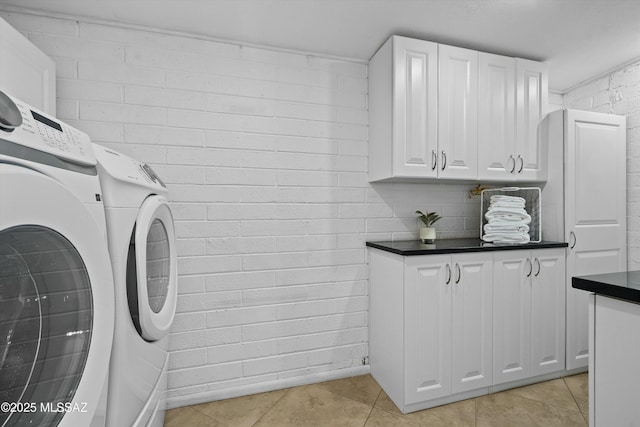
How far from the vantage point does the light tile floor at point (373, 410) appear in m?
1.80

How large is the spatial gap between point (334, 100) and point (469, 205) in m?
1.38

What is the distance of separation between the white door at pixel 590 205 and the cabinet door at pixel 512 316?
15.2 inches

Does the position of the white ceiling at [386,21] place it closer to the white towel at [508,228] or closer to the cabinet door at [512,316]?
the white towel at [508,228]

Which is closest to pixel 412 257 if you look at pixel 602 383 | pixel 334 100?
pixel 602 383

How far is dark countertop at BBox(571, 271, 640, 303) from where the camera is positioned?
903 mm

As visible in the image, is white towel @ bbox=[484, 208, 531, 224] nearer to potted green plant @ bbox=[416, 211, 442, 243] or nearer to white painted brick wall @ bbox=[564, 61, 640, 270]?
potted green plant @ bbox=[416, 211, 442, 243]

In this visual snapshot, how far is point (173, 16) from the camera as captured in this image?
1.84 metres

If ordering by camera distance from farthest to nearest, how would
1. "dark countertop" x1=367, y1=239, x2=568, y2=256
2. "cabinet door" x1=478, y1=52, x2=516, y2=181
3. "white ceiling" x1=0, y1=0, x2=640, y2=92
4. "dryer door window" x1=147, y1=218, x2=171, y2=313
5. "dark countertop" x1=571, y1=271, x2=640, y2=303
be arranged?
1. "cabinet door" x1=478, y1=52, x2=516, y2=181
2. "dark countertop" x1=367, y1=239, x2=568, y2=256
3. "white ceiling" x1=0, y1=0, x2=640, y2=92
4. "dryer door window" x1=147, y1=218, x2=171, y2=313
5. "dark countertop" x1=571, y1=271, x2=640, y2=303

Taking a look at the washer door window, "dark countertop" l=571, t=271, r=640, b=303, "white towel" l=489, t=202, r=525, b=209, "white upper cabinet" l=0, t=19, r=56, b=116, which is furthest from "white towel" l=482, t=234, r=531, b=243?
"white upper cabinet" l=0, t=19, r=56, b=116

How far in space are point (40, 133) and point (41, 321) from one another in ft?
1.46

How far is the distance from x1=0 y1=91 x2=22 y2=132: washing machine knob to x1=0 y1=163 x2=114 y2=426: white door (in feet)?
0.42

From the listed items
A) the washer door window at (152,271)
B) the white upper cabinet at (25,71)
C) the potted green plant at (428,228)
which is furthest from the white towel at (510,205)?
the white upper cabinet at (25,71)

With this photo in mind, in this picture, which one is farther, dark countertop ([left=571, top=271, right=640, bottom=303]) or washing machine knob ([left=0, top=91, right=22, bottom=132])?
dark countertop ([left=571, top=271, right=640, bottom=303])

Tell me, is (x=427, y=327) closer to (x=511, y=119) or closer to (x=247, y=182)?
(x=247, y=182)
